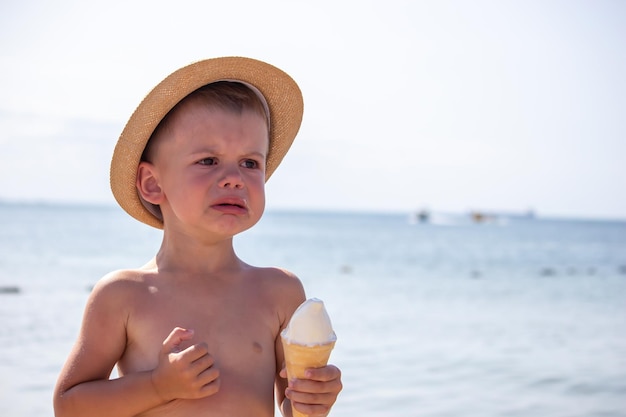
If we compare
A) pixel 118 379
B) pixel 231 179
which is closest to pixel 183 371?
pixel 118 379

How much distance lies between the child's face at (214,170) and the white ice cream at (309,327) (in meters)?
0.40

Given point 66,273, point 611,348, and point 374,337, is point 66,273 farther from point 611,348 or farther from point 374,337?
point 611,348

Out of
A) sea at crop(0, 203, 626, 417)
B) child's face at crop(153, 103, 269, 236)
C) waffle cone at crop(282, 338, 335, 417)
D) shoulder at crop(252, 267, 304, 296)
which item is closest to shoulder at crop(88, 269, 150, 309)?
child's face at crop(153, 103, 269, 236)

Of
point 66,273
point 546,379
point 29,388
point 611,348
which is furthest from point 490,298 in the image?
point 29,388

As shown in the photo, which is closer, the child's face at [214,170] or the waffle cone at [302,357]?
the waffle cone at [302,357]

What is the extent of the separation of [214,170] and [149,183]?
297mm

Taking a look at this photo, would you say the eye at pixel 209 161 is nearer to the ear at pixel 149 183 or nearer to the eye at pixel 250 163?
the eye at pixel 250 163

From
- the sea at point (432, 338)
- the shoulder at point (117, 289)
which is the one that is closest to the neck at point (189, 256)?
the shoulder at point (117, 289)

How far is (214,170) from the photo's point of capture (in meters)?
2.21

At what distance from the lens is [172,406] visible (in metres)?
2.13

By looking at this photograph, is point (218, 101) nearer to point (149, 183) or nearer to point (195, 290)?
point (149, 183)

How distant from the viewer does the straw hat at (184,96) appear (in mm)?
2246

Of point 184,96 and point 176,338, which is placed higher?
point 184,96

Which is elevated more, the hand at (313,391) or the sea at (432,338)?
the sea at (432,338)
